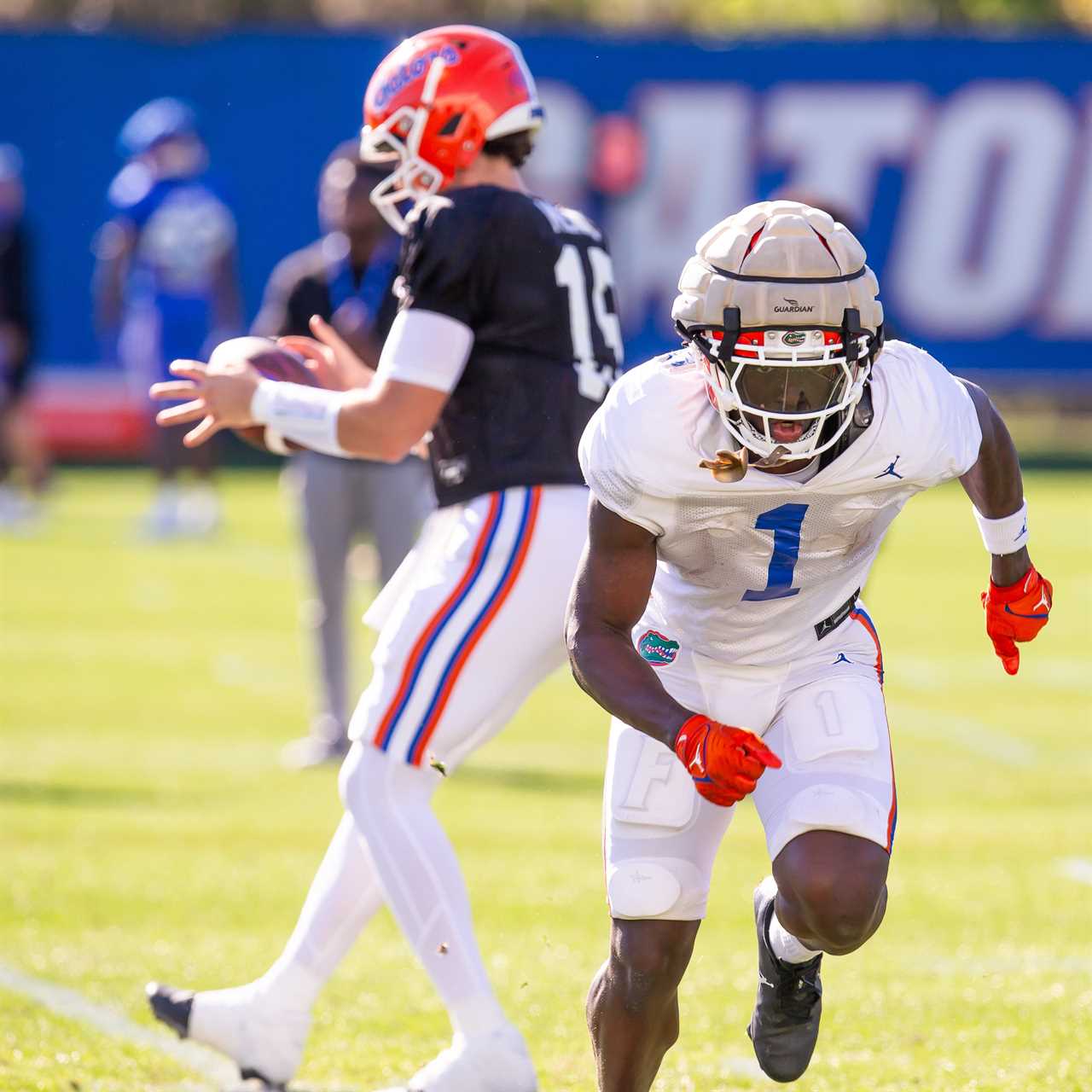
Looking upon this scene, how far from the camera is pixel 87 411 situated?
19391mm

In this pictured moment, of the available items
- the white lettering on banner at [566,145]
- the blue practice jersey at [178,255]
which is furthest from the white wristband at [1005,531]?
the white lettering on banner at [566,145]

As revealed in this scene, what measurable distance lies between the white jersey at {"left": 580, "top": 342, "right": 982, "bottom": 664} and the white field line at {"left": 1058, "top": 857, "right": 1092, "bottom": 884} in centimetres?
269

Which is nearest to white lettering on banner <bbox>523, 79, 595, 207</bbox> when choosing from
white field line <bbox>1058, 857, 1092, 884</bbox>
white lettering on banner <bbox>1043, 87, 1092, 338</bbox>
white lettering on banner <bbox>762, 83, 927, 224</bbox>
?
white lettering on banner <bbox>762, 83, 927, 224</bbox>

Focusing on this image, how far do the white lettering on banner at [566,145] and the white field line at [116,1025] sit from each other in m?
14.8

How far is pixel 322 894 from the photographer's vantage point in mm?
4250

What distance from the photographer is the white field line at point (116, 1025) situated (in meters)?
4.49

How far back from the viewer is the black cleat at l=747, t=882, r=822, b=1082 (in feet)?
12.9

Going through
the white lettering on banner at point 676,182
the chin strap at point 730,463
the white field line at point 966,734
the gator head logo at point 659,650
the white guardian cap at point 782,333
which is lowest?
the white lettering on banner at point 676,182

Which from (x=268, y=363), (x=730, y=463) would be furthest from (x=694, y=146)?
(x=730, y=463)

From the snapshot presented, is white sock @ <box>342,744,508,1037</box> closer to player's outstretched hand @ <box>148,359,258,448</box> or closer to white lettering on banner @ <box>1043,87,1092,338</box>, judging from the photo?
player's outstretched hand @ <box>148,359,258,448</box>

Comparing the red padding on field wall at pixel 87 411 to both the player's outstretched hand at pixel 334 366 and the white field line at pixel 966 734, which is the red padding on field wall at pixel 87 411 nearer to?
the white field line at pixel 966 734

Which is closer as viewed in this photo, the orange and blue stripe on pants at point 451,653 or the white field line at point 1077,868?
the orange and blue stripe on pants at point 451,653

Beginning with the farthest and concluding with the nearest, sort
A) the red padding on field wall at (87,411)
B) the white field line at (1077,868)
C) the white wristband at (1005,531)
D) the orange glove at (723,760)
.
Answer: the red padding on field wall at (87,411)
the white field line at (1077,868)
the white wristband at (1005,531)
the orange glove at (723,760)

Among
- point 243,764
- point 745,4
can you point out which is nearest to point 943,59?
point 243,764
